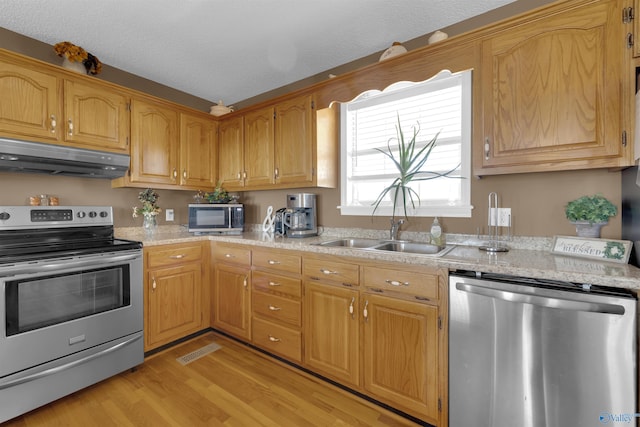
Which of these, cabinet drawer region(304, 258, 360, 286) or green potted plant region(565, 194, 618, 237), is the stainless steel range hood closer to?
cabinet drawer region(304, 258, 360, 286)

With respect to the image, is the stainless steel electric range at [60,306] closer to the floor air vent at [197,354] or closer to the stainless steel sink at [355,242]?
the floor air vent at [197,354]

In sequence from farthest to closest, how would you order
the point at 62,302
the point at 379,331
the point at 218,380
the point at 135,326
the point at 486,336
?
the point at 135,326 → the point at 218,380 → the point at 62,302 → the point at 379,331 → the point at 486,336

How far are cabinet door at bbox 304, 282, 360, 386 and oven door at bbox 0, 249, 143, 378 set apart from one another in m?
1.31

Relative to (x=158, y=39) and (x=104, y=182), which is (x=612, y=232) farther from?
(x=104, y=182)

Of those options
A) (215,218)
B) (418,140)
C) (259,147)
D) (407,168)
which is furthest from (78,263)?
(418,140)

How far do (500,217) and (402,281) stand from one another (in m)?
0.83

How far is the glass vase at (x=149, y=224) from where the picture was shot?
2.79 m

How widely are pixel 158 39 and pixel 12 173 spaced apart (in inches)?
58.9

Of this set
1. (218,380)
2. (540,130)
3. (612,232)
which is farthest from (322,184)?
(612,232)

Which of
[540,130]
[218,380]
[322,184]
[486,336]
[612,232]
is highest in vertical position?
[540,130]

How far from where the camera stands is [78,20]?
2023 mm

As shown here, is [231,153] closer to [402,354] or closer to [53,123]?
[53,123]

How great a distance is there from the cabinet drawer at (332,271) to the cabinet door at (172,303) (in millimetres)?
1198

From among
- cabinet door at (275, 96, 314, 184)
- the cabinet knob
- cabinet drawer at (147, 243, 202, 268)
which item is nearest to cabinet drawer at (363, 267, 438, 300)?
cabinet door at (275, 96, 314, 184)
